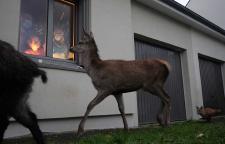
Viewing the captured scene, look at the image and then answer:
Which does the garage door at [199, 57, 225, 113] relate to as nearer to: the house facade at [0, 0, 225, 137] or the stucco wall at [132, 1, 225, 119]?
the house facade at [0, 0, 225, 137]

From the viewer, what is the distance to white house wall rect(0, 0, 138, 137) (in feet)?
19.2

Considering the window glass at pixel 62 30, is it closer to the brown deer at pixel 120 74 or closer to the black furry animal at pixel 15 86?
the brown deer at pixel 120 74

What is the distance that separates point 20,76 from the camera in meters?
3.93

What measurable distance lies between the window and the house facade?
28 millimetres

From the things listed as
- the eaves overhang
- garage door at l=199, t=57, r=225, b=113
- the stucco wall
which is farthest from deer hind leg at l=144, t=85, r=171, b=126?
garage door at l=199, t=57, r=225, b=113

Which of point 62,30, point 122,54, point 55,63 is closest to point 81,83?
point 55,63

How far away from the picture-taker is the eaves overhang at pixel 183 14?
1027 cm

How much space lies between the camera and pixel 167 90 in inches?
438

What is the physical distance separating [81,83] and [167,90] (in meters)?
4.99

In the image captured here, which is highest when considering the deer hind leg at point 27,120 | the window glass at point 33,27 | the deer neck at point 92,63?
the window glass at point 33,27

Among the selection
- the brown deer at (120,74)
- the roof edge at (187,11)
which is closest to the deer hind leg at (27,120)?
the brown deer at (120,74)

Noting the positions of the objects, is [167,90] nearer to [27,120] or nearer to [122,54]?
[122,54]

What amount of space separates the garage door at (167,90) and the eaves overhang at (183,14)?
135 centimetres

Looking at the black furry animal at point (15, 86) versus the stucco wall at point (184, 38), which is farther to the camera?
the stucco wall at point (184, 38)
